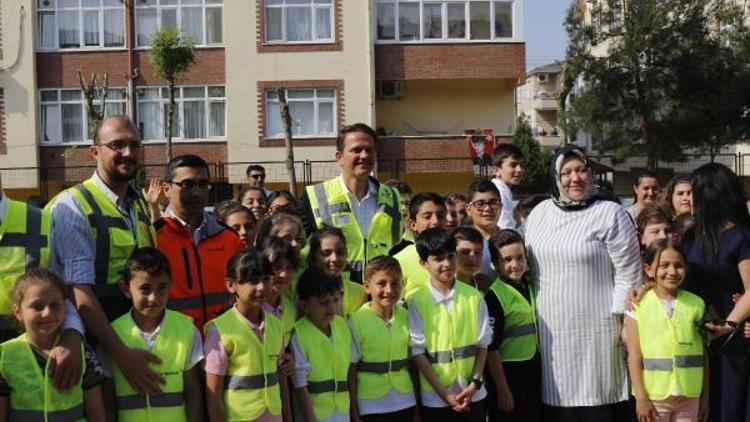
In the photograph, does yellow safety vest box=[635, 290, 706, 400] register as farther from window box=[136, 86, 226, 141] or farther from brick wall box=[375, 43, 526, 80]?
window box=[136, 86, 226, 141]

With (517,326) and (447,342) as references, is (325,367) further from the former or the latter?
(517,326)

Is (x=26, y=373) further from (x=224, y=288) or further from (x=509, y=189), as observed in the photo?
(x=509, y=189)

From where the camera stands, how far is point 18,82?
25.4 m

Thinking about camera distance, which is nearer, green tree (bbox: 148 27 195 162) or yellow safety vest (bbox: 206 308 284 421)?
yellow safety vest (bbox: 206 308 284 421)

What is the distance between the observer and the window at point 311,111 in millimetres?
25703

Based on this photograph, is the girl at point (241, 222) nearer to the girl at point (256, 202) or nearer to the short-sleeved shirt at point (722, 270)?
the girl at point (256, 202)

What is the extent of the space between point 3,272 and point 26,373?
1.51ft

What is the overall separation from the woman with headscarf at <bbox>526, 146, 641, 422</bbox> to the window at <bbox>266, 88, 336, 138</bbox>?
2108cm

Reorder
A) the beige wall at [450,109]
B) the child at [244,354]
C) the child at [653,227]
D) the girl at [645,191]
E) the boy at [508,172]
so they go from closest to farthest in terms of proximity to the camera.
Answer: the child at [244,354]
the child at [653,227]
the boy at [508,172]
the girl at [645,191]
the beige wall at [450,109]

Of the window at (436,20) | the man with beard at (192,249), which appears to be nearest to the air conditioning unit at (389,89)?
the window at (436,20)

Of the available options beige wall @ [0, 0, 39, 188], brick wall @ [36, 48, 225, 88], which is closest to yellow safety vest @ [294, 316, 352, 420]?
brick wall @ [36, 48, 225, 88]

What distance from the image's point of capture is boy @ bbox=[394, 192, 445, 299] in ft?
17.5

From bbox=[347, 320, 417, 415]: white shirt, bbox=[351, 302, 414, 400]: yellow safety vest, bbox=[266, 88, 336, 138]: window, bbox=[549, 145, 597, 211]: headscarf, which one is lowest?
bbox=[347, 320, 417, 415]: white shirt

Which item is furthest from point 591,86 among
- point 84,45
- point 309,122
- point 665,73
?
point 84,45
